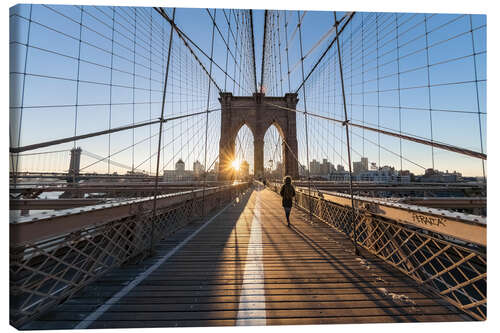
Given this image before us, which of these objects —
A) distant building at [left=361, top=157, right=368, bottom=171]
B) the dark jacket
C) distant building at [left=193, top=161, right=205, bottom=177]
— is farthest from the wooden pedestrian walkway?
distant building at [left=361, top=157, right=368, bottom=171]

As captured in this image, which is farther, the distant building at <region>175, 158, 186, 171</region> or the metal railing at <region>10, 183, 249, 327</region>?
the distant building at <region>175, 158, 186, 171</region>

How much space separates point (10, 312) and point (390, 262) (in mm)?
3903

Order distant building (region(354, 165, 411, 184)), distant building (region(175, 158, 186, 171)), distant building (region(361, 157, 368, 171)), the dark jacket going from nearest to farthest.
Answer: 1. the dark jacket
2. distant building (region(354, 165, 411, 184))
3. distant building (region(361, 157, 368, 171))
4. distant building (region(175, 158, 186, 171))

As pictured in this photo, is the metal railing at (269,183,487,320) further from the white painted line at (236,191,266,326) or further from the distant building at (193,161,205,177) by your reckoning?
the distant building at (193,161,205,177)

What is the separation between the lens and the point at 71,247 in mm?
1870

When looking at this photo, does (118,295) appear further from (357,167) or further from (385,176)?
(357,167)

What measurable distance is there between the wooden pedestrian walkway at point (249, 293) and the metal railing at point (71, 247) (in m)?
0.14

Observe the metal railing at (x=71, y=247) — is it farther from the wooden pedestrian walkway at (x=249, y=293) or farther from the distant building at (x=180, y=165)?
the distant building at (x=180, y=165)

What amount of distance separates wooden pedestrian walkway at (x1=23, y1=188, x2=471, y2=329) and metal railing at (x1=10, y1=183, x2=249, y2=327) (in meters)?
0.14

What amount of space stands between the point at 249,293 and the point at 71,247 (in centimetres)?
174

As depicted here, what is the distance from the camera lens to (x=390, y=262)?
265cm

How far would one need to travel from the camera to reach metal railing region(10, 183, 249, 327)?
1567 millimetres

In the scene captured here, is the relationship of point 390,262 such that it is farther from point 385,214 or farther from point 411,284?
point 385,214
